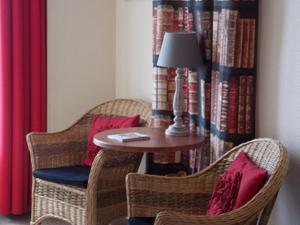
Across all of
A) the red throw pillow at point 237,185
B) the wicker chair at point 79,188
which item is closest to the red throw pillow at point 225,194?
the red throw pillow at point 237,185

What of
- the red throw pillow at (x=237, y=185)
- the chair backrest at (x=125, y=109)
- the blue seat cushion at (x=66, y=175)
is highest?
the chair backrest at (x=125, y=109)

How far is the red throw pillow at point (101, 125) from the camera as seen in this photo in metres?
3.36

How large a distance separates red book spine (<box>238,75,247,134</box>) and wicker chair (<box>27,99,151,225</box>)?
0.80 meters

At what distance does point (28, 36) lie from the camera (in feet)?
11.6

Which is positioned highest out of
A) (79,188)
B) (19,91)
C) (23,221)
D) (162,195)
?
(19,91)

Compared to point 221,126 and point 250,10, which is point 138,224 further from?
point 250,10

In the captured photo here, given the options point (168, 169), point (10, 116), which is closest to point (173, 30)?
point (168, 169)

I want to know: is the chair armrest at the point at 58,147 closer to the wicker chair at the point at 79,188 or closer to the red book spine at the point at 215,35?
the wicker chair at the point at 79,188

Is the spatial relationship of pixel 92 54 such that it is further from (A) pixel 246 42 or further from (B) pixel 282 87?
(B) pixel 282 87

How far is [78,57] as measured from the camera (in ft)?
12.6

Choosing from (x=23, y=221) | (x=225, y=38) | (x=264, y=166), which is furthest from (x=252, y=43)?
(x=23, y=221)

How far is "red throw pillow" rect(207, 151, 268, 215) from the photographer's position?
2.14 meters

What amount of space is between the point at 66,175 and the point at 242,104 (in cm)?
117

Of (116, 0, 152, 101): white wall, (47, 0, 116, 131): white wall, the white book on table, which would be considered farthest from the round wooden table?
(47, 0, 116, 131): white wall
